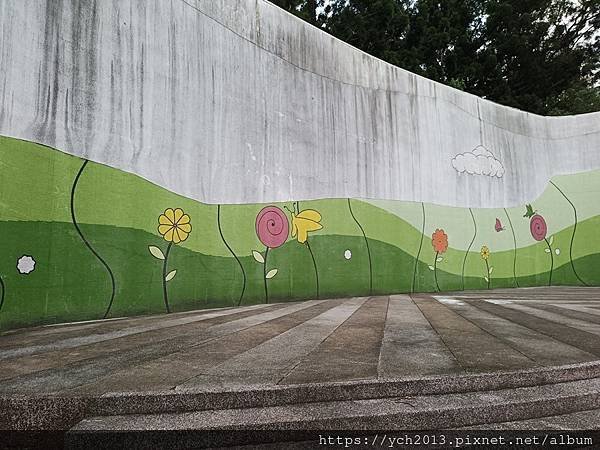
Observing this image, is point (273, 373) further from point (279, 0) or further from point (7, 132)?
point (279, 0)

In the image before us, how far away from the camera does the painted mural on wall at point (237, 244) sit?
208 inches

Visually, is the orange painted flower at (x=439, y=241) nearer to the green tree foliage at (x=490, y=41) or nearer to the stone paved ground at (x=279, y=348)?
the stone paved ground at (x=279, y=348)

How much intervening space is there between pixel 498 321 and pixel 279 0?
16.1m

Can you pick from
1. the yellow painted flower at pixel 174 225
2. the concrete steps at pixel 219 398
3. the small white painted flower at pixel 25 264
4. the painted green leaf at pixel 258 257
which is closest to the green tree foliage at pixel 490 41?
the painted green leaf at pixel 258 257

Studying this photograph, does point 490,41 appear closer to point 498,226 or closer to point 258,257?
point 498,226

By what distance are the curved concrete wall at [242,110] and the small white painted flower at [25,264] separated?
1.47 meters

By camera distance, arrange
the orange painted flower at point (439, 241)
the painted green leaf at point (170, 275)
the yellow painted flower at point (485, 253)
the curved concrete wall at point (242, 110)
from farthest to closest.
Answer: the yellow painted flower at point (485, 253) < the orange painted flower at point (439, 241) < the painted green leaf at point (170, 275) < the curved concrete wall at point (242, 110)

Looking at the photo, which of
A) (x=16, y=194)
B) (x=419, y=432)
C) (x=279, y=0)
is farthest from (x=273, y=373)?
(x=279, y=0)

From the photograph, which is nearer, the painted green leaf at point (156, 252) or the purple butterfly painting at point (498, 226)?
the painted green leaf at point (156, 252)

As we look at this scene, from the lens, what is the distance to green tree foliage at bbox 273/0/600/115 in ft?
60.1

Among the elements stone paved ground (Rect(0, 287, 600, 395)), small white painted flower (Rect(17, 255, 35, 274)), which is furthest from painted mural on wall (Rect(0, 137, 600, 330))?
stone paved ground (Rect(0, 287, 600, 395))

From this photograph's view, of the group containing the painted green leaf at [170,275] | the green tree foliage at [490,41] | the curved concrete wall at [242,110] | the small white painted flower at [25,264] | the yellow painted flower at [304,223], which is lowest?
the painted green leaf at [170,275]

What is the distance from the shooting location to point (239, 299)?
7523 millimetres

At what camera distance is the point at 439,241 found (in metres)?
→ 10.8
